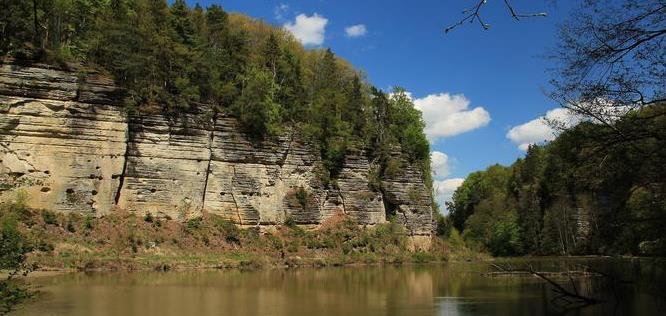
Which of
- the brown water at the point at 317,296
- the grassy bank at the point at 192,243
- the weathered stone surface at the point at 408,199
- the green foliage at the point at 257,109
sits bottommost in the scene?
the brown water at the point at 317,296

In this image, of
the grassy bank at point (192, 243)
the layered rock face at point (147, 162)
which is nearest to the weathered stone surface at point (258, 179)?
the layered rock face at point (147, 162)

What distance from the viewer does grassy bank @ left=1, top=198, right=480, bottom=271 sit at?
34219 mm

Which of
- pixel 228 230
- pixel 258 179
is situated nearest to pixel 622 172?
pixel 228 230

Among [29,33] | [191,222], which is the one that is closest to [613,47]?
[191,222]

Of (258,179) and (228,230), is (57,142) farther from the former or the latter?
(258,179)

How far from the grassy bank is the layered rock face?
124 cm

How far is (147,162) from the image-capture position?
4303cm

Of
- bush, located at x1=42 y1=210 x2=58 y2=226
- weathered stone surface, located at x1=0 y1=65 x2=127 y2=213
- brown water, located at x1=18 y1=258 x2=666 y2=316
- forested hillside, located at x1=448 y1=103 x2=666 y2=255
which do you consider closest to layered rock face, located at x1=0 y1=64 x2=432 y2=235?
weathered stone surface, located at x1=0 y1=65 x2=127 y2=213

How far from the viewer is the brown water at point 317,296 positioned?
1711 cm

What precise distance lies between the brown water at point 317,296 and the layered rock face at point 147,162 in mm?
12724

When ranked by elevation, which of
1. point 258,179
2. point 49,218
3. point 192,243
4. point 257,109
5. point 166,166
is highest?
point 257,109

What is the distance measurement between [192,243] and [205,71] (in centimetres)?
1597

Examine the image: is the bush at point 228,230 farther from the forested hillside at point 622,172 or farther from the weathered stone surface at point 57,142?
the forested hillside at point 622,172

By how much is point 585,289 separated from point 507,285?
3.72 metres
